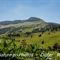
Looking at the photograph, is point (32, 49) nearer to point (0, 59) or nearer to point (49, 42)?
point (0, 59)

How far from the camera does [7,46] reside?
9769cm

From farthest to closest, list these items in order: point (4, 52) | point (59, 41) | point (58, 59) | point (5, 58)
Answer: point (59, 41), point (4, 52), point (5, 58), point (58, 59)

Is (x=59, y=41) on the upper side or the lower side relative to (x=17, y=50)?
lower

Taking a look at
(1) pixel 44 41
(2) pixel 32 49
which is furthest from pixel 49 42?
(2) pixel 32 49

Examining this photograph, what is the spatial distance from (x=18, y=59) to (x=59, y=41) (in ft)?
343

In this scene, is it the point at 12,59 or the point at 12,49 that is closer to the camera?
the point at 12,59

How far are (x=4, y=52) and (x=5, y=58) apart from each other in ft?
64.6

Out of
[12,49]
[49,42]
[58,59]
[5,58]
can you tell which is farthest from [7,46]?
[49,42]

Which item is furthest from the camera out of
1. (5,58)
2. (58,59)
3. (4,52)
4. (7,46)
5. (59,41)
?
(59,41)

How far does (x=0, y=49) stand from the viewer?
9238cm

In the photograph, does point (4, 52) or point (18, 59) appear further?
point (4, 52)

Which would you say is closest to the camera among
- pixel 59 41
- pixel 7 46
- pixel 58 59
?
pixel 58 59

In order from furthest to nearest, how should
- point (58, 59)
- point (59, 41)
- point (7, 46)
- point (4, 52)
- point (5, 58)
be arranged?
point (59, 41), point (7, 46), point (4, 52), point (5, 58), point (58, 59)

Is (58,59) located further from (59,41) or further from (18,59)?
(59,41)
